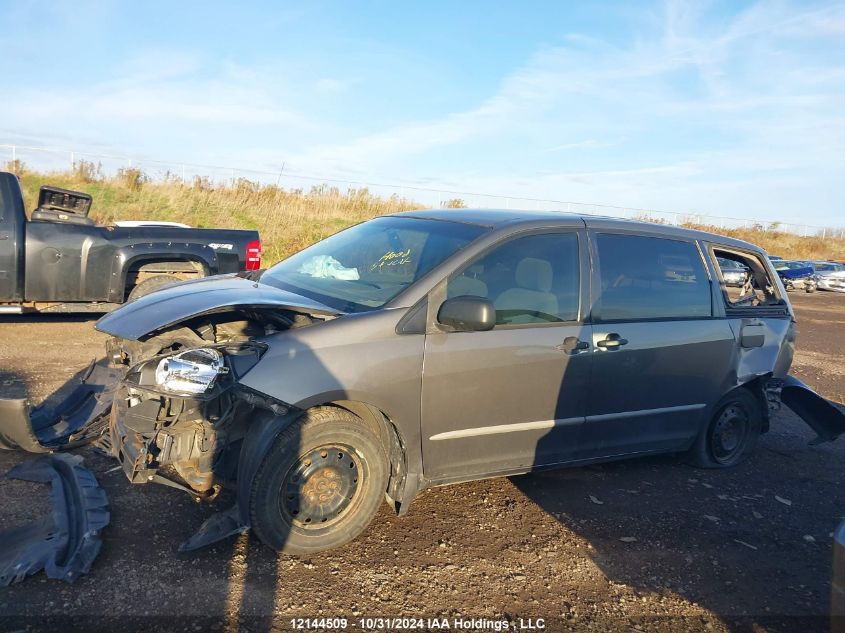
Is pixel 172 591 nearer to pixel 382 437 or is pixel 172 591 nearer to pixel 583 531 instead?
pixel 382 437

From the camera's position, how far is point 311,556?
3.50m

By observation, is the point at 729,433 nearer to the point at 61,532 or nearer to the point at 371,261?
the point at 371,261

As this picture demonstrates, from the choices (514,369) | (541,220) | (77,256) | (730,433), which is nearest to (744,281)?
(730,433)

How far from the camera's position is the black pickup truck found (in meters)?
7.70

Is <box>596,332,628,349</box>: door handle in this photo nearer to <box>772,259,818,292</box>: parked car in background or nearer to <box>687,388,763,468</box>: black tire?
<box>687,388,763,468</box>: black tire

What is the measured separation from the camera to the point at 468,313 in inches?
140

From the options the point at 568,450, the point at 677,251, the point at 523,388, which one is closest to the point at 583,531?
the point at 568,450

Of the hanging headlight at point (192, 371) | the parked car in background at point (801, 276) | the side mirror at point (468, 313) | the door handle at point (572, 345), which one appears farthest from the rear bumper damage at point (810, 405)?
the parked car in background at point (801, 276)

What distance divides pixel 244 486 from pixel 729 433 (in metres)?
3.88

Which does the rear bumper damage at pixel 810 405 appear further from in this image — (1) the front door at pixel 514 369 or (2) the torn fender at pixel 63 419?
(2) the torn fender at pixel 63 419

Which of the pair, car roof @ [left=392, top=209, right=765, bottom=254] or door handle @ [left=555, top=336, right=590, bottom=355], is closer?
door handle @ [left=555, top=336, right=590, bottom=355]

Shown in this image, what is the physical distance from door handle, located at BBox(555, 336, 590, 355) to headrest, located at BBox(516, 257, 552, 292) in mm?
345

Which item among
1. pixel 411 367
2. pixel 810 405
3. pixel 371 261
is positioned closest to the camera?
pixel 411 367

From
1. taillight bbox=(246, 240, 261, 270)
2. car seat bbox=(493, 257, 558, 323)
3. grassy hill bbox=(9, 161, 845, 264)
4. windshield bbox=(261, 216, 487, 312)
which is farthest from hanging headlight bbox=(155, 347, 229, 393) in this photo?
grassy hill bbox=(9, 161, 845, 264)
